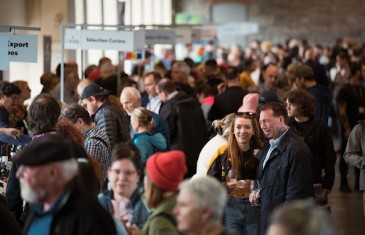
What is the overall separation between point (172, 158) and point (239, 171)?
263 centimetres

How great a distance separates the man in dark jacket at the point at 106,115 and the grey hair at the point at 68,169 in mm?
4710

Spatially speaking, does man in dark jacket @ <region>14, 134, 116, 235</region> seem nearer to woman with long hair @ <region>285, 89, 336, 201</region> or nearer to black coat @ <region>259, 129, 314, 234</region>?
black coat @ <region>259, 129, 314, 234</region>

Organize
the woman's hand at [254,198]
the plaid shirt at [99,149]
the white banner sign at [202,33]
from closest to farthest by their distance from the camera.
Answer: the woman's hand at [254,198] → the plaid shirt at [99,149] → the white banner sign at [202,33]

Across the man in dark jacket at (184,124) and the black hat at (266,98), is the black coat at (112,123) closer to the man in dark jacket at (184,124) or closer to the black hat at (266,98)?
the black hat at (266,98)

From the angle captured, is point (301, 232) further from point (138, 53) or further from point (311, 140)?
point (138, 53)

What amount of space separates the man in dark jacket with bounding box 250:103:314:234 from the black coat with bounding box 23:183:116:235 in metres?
3.05

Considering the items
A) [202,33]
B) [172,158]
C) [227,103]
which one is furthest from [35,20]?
[172,158]

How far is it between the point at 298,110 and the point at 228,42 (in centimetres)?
3149

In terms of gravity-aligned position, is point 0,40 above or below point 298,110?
above

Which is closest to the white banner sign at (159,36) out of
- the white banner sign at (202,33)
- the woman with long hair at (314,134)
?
the woman with long hair at (314,134)

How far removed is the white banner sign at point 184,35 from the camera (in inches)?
803

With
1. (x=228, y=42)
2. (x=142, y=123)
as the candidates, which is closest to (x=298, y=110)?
(x=142, y=123)

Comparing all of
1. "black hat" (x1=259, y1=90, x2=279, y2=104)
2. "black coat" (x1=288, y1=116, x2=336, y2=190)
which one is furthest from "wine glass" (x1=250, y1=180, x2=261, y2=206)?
"black hat" (x1=259, y1=90, x2=279, y2=104)

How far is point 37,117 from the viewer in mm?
8641
